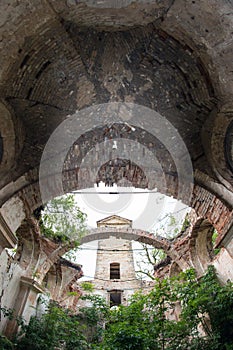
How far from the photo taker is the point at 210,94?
3.65 metres

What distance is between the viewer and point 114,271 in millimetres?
17781

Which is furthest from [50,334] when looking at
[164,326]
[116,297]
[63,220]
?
[116,297]

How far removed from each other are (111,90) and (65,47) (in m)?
0.92

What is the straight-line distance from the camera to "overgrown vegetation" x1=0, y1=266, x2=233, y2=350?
479 centimetres

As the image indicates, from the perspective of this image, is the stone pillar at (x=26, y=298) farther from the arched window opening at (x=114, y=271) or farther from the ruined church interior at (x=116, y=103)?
the arched window opening at (x=114, y=271)

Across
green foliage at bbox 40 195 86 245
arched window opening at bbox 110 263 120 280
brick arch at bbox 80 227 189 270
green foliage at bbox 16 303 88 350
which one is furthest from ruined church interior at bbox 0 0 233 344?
arched window opening at bbox 110 263 120 280

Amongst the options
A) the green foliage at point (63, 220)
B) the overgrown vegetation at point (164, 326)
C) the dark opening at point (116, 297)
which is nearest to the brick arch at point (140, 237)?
the green foliage at point (63, 220)

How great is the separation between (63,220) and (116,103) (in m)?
5.72

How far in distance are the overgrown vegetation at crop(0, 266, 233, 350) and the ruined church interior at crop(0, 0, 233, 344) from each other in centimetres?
66

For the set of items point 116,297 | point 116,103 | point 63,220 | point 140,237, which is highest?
point 116,297

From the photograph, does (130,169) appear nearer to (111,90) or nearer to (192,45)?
(111,90)

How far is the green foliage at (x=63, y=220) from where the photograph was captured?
8.74 meters

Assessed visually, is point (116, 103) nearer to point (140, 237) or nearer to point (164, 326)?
point (164, 326)

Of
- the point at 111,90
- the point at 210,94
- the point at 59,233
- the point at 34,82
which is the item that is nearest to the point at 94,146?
the point at 111,90
